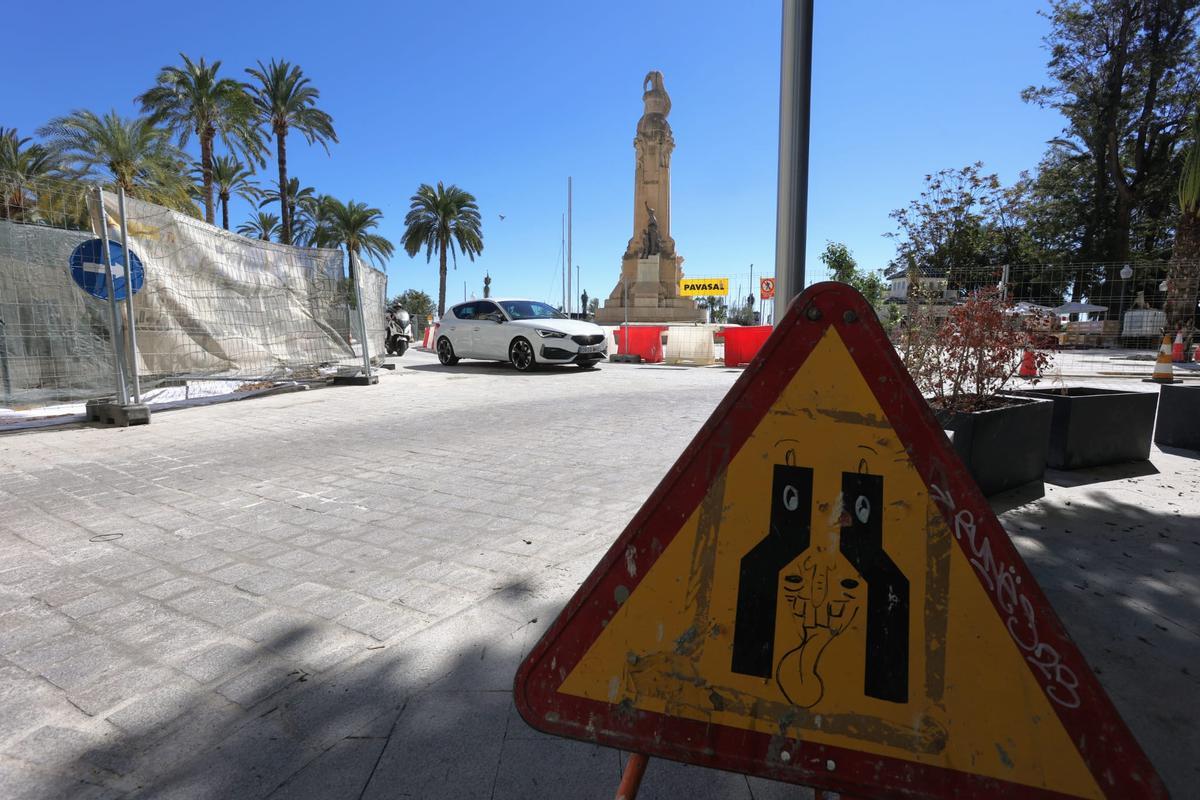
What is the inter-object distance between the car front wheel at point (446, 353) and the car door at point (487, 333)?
0.92 metres

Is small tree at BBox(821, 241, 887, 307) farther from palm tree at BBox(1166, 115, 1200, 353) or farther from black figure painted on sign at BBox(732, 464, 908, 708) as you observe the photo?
black figure painted on sign at BBox(732, 464, 908, 708)

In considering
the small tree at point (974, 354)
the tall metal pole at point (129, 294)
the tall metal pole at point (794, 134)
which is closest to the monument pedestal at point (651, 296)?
the tall metal pole at point (129, 294)

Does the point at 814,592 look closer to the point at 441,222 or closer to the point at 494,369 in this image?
the point at 494,369

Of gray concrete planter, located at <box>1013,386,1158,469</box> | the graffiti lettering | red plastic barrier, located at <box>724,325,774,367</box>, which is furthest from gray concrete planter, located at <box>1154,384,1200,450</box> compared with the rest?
red plastic barrier, located at <box>724,325,774,367</box>

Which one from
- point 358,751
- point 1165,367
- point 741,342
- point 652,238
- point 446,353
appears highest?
point 652,238

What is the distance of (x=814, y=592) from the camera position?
1253mm

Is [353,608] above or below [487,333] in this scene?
below

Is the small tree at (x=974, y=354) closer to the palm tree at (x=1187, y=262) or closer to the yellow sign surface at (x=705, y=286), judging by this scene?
the palm tree at (x=1187, y=262)

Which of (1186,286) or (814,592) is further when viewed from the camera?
(1186,286)

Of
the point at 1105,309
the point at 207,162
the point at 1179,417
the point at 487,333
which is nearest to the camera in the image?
the point at 1179,417

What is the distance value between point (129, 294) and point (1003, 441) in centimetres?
885

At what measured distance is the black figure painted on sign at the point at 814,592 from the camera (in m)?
1.20

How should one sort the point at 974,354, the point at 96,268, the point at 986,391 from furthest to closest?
the point at 96,268 < the point at 986,391 < the point at 974,354

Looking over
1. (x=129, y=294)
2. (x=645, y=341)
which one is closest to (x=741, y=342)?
(x=645, y=341)
